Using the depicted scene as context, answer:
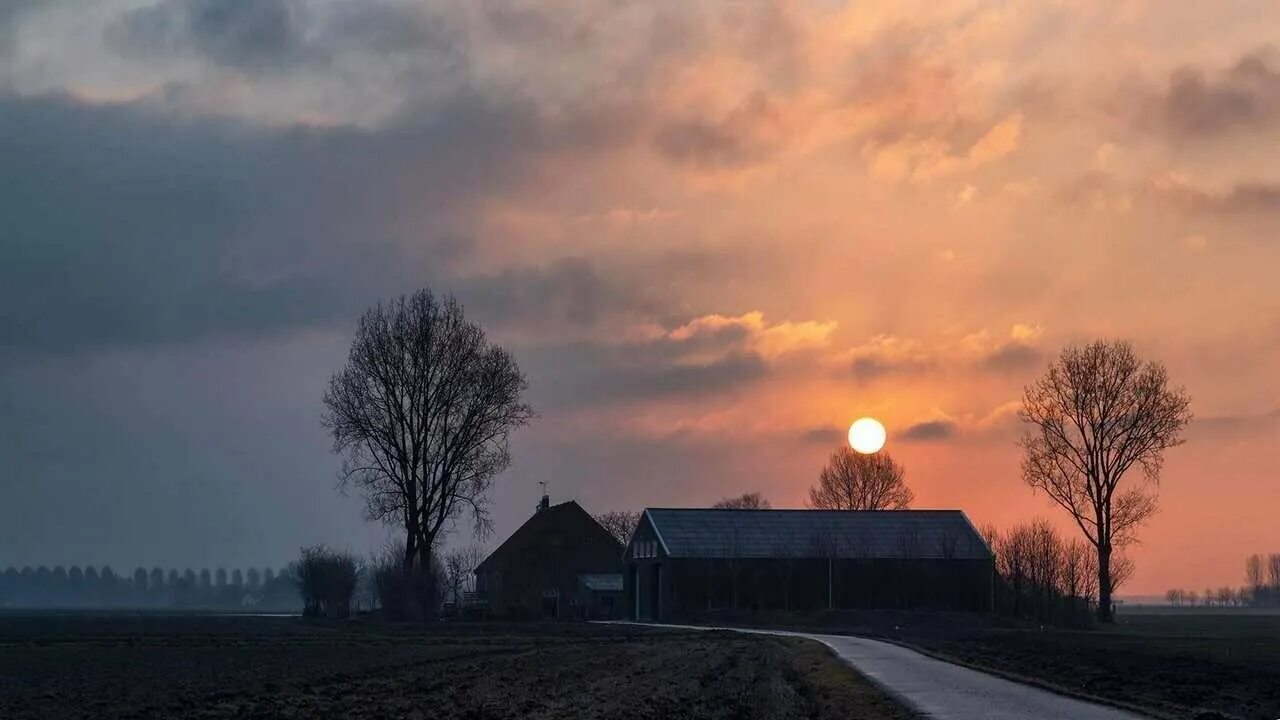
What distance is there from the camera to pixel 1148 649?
47.1 meters

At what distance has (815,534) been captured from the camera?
9300 centimetres

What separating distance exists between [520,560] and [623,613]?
39.9 ft

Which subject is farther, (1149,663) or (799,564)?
(799,564)

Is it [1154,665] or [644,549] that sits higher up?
[644,549]

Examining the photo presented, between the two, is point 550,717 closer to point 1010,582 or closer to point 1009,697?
point 1009,697

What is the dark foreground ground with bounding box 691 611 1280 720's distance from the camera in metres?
28.1

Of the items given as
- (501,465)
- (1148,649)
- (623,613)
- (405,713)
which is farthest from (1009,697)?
(623,613)

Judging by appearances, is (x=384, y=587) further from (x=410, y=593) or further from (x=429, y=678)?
(x=429, y=678)

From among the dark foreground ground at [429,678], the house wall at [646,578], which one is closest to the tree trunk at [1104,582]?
the house wall at [646,578]

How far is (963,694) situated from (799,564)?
61.9 m

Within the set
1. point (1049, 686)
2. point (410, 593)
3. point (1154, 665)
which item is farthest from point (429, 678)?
point (410, 593)

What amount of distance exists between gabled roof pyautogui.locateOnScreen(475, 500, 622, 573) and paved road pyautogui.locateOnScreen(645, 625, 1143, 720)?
6912 cm

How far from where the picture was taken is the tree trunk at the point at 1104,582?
8200cm

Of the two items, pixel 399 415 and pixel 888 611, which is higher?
pixel 399 415
